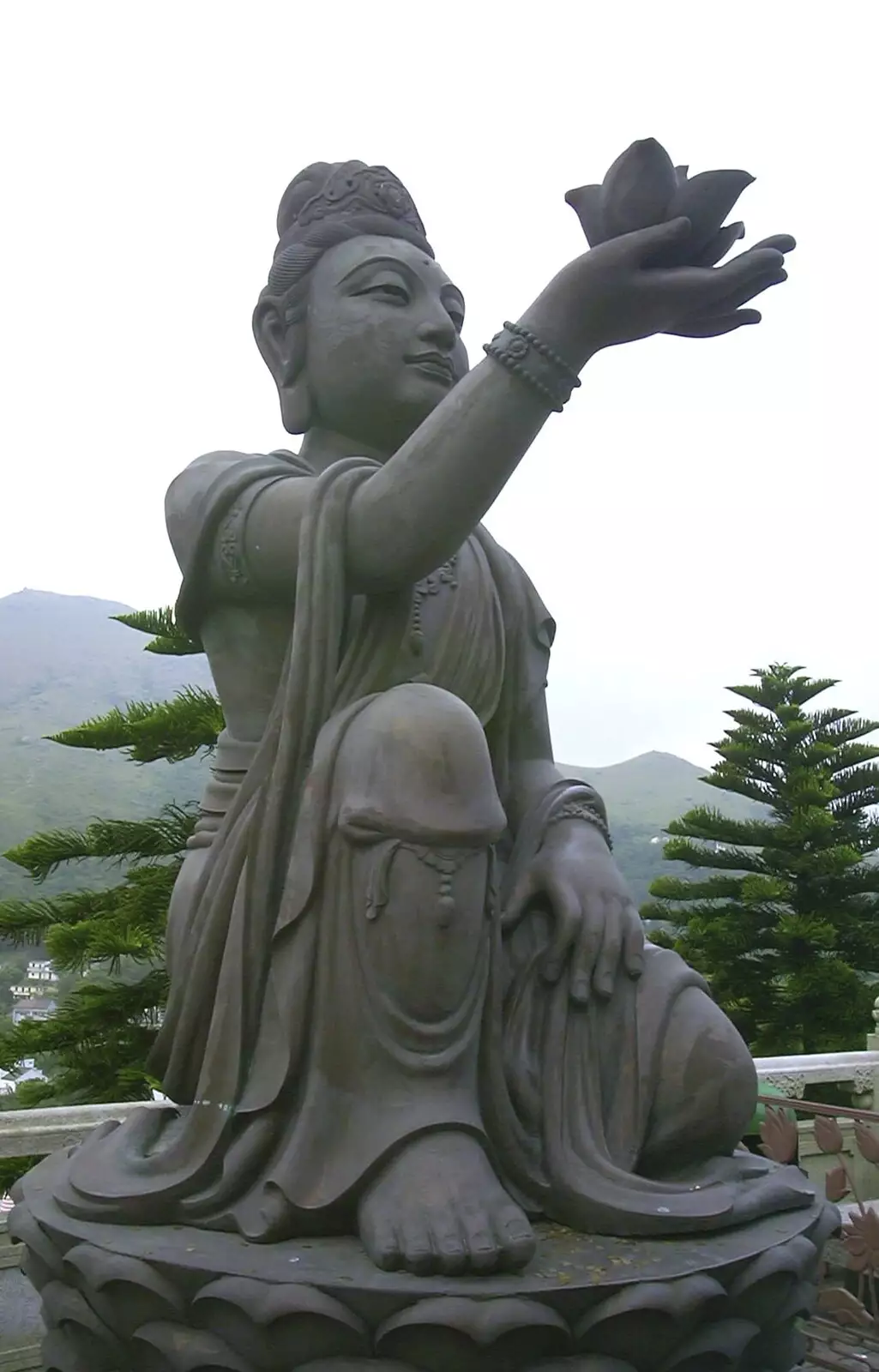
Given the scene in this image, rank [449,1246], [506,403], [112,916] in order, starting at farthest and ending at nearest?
[112,916]
[506,403]
[449,1246]

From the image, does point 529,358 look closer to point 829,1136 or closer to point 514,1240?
point 514,1240

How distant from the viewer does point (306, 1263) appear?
5.81 ft

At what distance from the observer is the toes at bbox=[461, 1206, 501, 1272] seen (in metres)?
1.71

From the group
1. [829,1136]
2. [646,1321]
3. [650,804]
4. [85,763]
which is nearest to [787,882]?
[829,1136]

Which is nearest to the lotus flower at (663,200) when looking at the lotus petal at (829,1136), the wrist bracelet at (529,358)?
the wrist bracelet at (529,358)

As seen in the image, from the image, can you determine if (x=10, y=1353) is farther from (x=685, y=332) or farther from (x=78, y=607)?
(x=78, y=607)

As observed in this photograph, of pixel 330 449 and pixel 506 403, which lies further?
pixel 330 449

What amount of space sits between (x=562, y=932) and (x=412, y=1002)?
0.38 metres

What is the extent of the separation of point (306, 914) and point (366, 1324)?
651 millimetres

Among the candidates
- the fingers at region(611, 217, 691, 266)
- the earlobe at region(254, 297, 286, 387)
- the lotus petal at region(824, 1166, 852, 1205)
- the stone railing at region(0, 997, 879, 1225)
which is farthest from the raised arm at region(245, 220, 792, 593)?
the stone railing at region(0, 997, 879, 1225)

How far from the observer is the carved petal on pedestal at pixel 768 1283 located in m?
1.82

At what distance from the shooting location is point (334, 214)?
2.62 meters

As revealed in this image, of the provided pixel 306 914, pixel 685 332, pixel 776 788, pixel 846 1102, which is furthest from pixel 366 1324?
pixel 776 788

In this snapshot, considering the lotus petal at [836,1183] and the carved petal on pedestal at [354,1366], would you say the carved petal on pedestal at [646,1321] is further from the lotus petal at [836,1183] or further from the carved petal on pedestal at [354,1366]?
the lotus petal at [836,1183]
